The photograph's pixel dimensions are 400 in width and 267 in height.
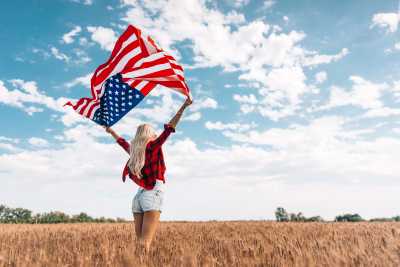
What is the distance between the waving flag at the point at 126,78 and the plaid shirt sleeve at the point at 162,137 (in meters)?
1.47

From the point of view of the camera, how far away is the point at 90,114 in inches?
285

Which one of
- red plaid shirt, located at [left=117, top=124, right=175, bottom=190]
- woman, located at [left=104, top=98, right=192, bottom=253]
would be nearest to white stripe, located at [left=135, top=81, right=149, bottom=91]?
woman, located at [left=104, top=98, right=192, bottom=253]

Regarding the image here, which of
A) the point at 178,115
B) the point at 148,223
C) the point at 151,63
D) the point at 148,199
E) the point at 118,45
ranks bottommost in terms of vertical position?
the point at 148,223

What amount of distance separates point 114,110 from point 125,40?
4.38 feet

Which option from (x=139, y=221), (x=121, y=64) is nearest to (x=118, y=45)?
(x=121, y=64)

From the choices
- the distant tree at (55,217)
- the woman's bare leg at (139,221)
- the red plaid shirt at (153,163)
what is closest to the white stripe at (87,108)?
the red plaid shirt at (153,163)

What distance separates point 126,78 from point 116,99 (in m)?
0.50

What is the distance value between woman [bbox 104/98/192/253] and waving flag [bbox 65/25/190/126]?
1474mm

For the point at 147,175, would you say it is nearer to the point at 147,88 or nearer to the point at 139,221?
the point at 139,221

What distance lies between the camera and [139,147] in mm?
5105

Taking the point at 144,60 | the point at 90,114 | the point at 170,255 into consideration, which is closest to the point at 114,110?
the point at 90,114

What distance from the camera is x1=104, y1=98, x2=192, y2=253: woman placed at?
4.91m

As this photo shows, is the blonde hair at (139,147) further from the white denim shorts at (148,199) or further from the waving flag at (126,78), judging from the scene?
the waving flag at (126,78)

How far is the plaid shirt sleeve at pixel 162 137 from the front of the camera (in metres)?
5.04
